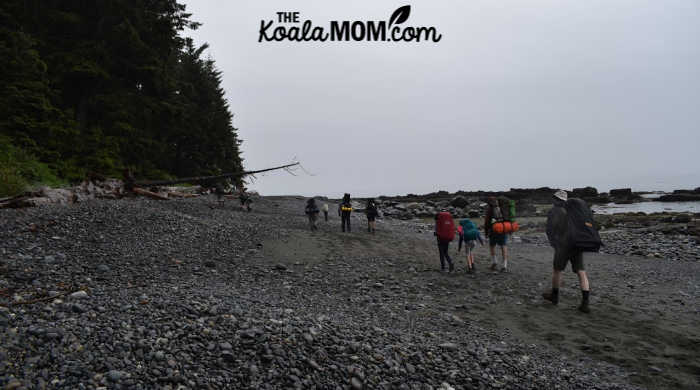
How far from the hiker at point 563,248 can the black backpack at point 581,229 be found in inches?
0.9

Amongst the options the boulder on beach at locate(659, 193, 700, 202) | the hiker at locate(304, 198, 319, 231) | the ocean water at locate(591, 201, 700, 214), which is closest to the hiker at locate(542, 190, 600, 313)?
the hiker at locate(304, 198, 319, 231)

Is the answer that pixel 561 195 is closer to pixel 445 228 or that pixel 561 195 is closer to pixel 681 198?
pixel 445 228

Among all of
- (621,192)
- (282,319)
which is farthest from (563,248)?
(621,192)

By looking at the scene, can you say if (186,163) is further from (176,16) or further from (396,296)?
(396,296)

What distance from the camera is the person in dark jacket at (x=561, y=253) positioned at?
7.80 metres

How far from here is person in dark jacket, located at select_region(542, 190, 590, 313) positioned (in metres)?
7.80

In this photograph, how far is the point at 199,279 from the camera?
293 inches

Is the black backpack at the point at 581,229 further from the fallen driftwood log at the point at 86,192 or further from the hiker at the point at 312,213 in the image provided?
the hiker at the point at 312,213

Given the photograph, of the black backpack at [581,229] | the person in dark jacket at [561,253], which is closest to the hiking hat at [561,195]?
the person in dark jacket at [561,253]

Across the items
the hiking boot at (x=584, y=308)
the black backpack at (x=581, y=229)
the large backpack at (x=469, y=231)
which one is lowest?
the hiking boot at (x=584, y=308)

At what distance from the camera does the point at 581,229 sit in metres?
7.66

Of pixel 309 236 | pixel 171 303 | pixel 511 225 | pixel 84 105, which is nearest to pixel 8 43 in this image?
pixel 84 105

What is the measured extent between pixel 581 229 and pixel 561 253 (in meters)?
0.75

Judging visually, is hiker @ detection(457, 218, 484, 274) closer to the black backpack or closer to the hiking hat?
the hiking hat
